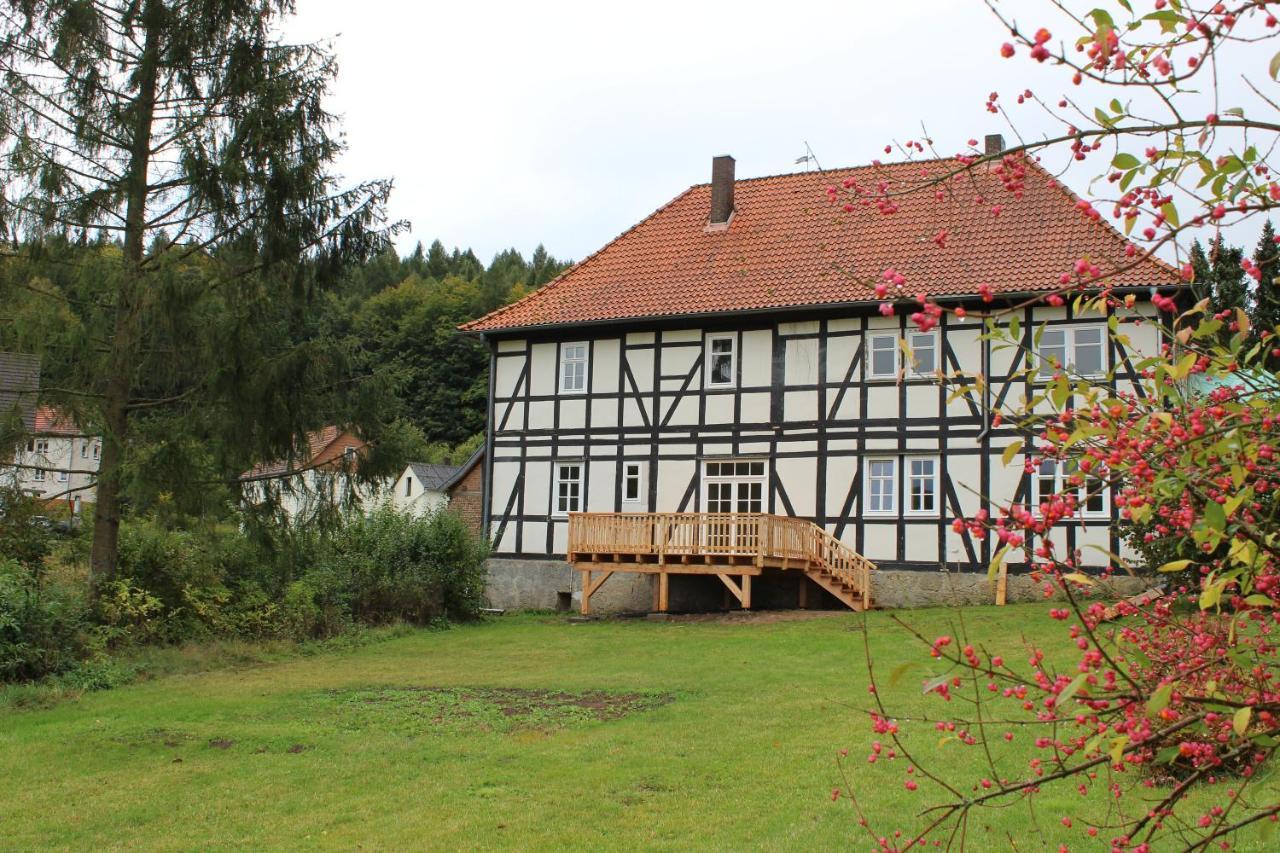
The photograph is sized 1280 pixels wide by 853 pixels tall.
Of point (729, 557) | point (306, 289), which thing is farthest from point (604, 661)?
point (306, 289)

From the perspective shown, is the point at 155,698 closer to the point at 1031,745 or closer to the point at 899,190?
the point at 1031,745

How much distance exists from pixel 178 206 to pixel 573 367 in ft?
34.7

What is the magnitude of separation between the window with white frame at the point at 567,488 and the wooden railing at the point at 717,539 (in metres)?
2.25

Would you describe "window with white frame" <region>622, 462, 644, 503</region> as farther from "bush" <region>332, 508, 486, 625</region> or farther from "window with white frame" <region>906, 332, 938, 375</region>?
"window with white frame" <region>906, 332, 938, 375</region>

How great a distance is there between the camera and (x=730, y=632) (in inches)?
796

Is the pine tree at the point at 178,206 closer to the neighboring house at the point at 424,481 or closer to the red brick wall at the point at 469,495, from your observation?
the red brick wall at the point at 469,495

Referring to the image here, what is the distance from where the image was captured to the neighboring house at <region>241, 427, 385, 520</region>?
17.5 meters

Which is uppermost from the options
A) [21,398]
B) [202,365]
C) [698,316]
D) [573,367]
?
[698,316]

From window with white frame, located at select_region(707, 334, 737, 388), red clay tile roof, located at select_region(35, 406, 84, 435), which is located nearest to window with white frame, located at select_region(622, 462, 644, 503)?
window with white frame, located at select_region(707, 334, 737, 388)

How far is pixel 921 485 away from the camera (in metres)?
22.6

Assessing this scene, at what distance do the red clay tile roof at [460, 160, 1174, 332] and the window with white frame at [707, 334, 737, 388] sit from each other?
0.74 m

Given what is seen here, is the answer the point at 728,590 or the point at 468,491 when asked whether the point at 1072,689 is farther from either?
the point at 468,491

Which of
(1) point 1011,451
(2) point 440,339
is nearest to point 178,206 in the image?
(1) point 1011,451

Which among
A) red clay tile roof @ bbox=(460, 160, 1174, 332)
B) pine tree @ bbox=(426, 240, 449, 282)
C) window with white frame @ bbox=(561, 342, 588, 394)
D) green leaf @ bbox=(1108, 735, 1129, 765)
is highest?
pine tree @ bbox=(426, 240, 449, 282)
